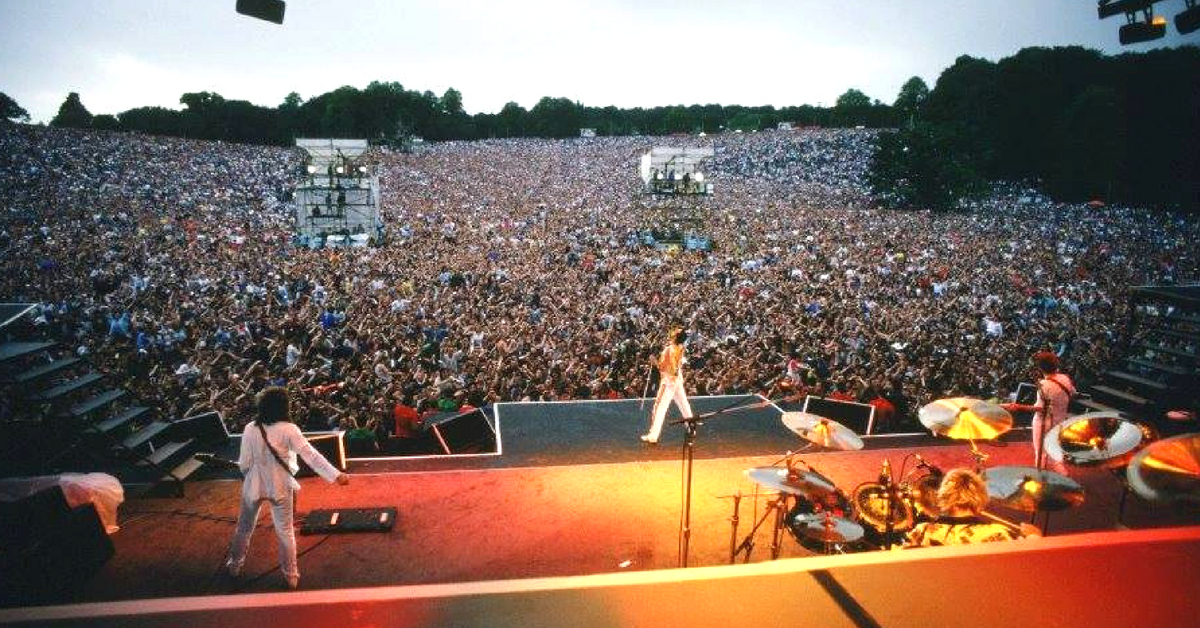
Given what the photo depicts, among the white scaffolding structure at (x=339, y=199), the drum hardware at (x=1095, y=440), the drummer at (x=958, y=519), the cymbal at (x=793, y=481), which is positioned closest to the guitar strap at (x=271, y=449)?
the cymbal at (x=793, y=481)

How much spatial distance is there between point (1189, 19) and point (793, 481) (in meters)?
6.52

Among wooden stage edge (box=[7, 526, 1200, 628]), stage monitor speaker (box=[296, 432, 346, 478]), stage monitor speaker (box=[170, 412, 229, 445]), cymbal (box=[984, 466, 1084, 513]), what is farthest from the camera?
stage monitor speaker (box=[170, 412, 229, 445])

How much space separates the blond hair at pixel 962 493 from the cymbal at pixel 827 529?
0.78m

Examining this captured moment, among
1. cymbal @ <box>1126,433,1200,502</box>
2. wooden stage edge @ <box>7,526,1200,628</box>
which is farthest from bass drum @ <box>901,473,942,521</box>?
wooden stage edge @ <box>7,526,1200,628</box>

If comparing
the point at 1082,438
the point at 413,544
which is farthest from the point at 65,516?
the point at 1082,438

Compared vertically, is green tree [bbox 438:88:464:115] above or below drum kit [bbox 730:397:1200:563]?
above

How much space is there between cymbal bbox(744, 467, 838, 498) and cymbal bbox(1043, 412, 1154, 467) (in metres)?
1.44

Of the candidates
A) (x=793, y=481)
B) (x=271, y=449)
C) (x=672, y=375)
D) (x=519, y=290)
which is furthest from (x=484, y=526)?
(x=519, y=290)

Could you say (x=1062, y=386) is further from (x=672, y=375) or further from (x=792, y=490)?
(x=672, y=375)

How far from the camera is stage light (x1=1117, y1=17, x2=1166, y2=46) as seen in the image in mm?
6086

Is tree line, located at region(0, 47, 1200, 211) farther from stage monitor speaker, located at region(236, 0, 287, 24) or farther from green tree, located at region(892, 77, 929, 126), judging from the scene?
stage monitor speaker, located at region(236, 0, 287, 24)

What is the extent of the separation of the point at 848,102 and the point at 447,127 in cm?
4829

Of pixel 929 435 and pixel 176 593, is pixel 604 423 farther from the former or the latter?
pixel 176 593

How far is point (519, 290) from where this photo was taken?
1389 centimetres
